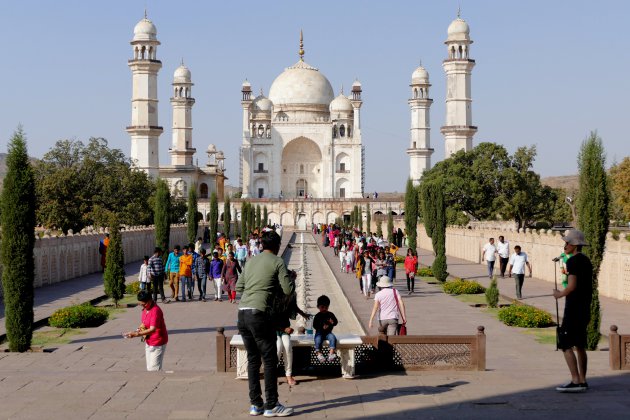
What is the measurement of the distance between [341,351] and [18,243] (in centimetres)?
447

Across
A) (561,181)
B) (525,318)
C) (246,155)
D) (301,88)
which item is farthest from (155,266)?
(561,181)

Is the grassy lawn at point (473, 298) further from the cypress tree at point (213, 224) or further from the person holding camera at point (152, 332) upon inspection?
the cypress tree at point (213, 224)

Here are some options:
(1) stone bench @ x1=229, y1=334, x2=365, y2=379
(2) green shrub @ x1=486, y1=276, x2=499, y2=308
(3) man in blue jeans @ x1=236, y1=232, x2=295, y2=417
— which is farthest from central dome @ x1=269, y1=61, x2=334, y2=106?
(3) man in blue jeans @ x1=236, y1=232, x2=295, y2=417

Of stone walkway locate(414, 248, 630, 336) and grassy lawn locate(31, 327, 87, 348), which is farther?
stone walkway locate(414, 248, 630, 336)

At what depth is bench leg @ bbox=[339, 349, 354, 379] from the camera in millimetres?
7555

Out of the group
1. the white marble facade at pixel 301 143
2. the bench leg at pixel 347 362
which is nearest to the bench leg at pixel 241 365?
the bench leg at pixel 347 362

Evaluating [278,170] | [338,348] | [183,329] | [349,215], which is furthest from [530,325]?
[278,170]

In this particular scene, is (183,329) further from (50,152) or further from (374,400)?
(50,152)

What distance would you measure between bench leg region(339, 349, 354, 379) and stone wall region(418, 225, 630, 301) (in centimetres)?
1011

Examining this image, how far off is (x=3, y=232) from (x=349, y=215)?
210 ft

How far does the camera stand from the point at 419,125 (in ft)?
237

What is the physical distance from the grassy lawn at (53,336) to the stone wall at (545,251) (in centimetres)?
941

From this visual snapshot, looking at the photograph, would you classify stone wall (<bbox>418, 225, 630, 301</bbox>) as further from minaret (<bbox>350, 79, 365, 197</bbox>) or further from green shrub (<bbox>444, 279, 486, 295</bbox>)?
minaret (<bbox>350, 79, 365, 197</bbox>)

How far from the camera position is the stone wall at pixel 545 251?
55.1ft
